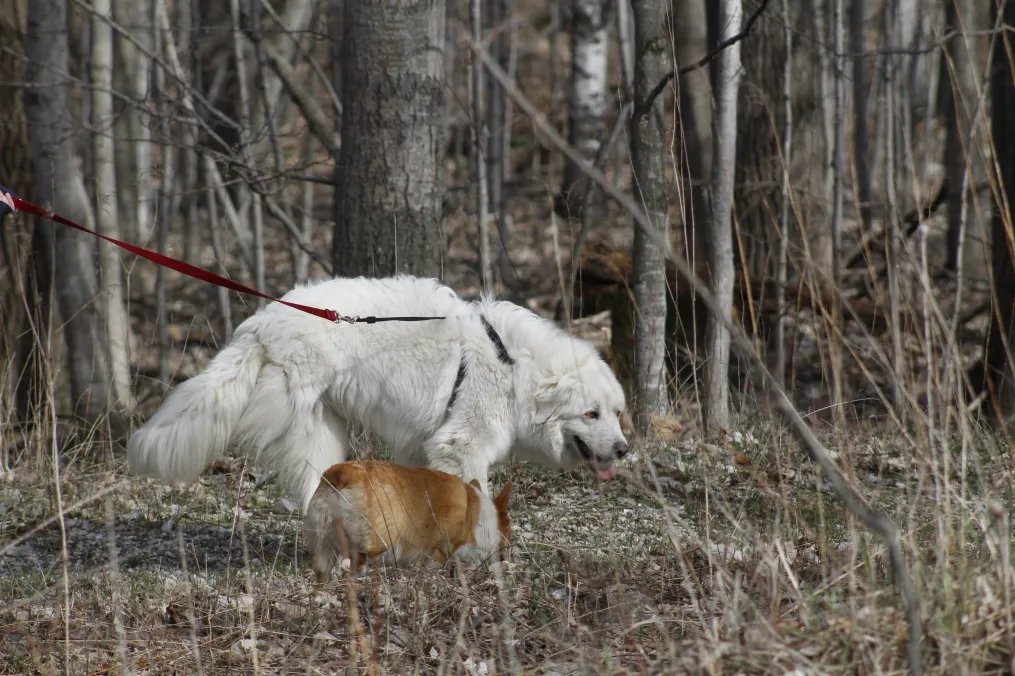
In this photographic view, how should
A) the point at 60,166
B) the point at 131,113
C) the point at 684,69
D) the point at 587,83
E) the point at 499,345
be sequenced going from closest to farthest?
the point at 499,345 → the point at 684,69 → the point at 60,166 → the point at 131,113 → the point at 587,83

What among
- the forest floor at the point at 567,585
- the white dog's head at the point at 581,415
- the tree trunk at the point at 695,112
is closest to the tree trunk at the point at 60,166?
the forest floor at the point at 567,585

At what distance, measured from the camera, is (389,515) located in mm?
4598

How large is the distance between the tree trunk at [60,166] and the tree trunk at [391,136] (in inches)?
119

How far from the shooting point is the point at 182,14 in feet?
53.5

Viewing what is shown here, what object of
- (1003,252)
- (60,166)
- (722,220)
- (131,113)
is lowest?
(1003,252)

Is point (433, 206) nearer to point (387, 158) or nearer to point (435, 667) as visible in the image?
point (387, 158)

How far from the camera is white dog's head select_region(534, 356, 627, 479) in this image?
554 centimetres

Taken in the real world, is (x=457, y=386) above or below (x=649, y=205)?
below

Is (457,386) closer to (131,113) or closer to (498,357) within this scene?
(498,357)


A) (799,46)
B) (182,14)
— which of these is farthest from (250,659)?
(182,14)

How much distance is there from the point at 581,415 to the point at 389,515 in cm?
136

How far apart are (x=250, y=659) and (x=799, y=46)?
30.0ft

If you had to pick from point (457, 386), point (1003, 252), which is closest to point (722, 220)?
point (457, 386)

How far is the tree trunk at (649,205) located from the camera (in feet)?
23.1
